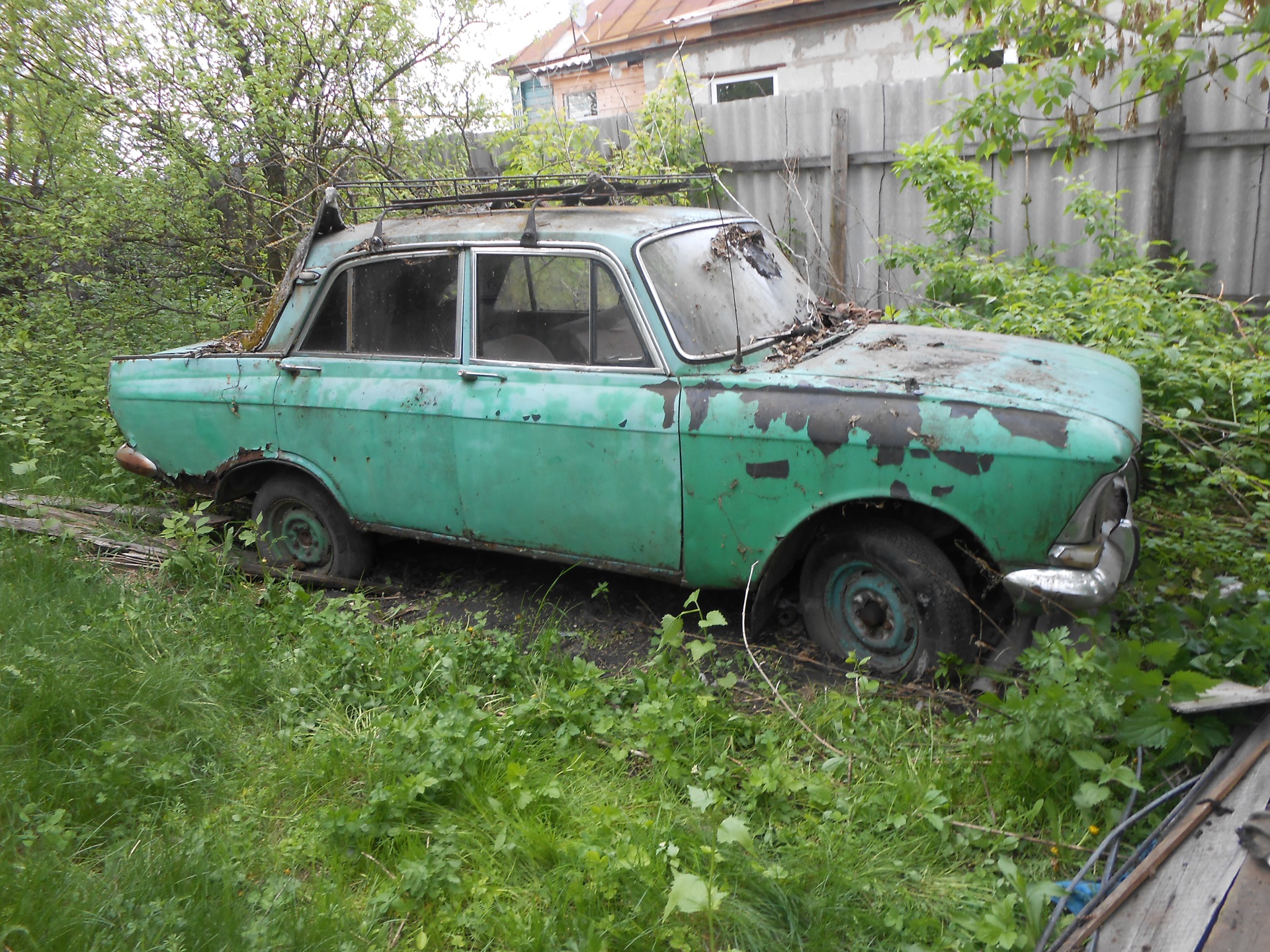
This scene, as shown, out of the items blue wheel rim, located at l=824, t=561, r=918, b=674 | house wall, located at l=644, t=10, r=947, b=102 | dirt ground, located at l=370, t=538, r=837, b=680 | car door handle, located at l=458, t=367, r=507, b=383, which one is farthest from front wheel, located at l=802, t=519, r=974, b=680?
house wall, located at l=644, t=10, r=947, b=102

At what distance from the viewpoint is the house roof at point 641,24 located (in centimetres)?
1042

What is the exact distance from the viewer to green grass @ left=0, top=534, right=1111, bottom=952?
2477 mm

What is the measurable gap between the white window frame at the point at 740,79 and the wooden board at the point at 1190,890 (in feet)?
31.5

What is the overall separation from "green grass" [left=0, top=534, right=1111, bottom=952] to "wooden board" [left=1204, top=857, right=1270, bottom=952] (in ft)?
1.79

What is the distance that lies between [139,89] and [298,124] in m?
1.14

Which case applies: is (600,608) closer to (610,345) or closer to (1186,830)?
(610,345)

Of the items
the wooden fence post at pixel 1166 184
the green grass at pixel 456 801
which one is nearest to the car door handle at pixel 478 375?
the green grass at pixel 456 801

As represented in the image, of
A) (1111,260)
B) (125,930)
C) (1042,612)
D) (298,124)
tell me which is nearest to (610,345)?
(1042,612)

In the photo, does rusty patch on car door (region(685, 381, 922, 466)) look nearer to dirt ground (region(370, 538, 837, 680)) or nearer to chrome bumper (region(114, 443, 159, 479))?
dirt ground (region(370, 538, 837, 680))

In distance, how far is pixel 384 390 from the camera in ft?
14.1

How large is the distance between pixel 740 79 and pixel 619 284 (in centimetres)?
834

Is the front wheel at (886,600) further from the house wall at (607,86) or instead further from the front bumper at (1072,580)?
the house wall at (607,86)

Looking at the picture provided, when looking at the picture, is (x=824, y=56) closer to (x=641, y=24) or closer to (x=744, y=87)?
(x=744, y=87)

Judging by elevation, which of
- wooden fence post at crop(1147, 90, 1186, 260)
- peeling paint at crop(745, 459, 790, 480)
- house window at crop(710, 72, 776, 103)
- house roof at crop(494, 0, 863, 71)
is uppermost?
house roof at crop(494, 0, 863, 71)
